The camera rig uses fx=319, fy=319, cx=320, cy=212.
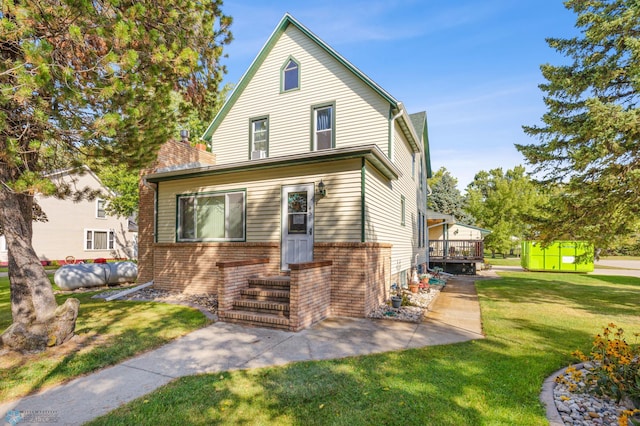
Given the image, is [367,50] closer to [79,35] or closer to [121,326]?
[79,35]

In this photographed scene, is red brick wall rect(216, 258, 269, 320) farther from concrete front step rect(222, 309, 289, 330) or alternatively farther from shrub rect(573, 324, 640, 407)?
shrub rect(573, 324, 640, 407)

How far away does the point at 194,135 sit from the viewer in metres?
31.6

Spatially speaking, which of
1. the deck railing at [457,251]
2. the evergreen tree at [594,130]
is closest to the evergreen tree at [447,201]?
the deck railing at [457,251]

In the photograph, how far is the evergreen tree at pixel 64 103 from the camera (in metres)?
4.55

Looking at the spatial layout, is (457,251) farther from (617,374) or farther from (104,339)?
(104,339)

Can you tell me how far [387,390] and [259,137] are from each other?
412 inches

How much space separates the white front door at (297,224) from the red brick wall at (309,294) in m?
1.02

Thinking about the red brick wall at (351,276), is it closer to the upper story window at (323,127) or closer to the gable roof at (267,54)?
the upper story window at (323,127)

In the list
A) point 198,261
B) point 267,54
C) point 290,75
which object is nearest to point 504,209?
point 290,75

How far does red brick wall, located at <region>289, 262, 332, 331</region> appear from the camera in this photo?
655 centimetres

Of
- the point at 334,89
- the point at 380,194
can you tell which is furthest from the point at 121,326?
the point at 334,89

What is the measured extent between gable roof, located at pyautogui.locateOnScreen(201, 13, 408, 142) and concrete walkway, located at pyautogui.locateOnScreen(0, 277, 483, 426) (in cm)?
670

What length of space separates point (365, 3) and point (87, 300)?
13.0 meters

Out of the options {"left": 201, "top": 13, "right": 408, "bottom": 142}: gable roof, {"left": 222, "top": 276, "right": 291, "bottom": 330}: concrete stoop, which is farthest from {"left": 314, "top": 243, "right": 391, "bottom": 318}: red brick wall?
{"left": 201, "top": 13, "right": 408, "bottom": 142}: gable roof
